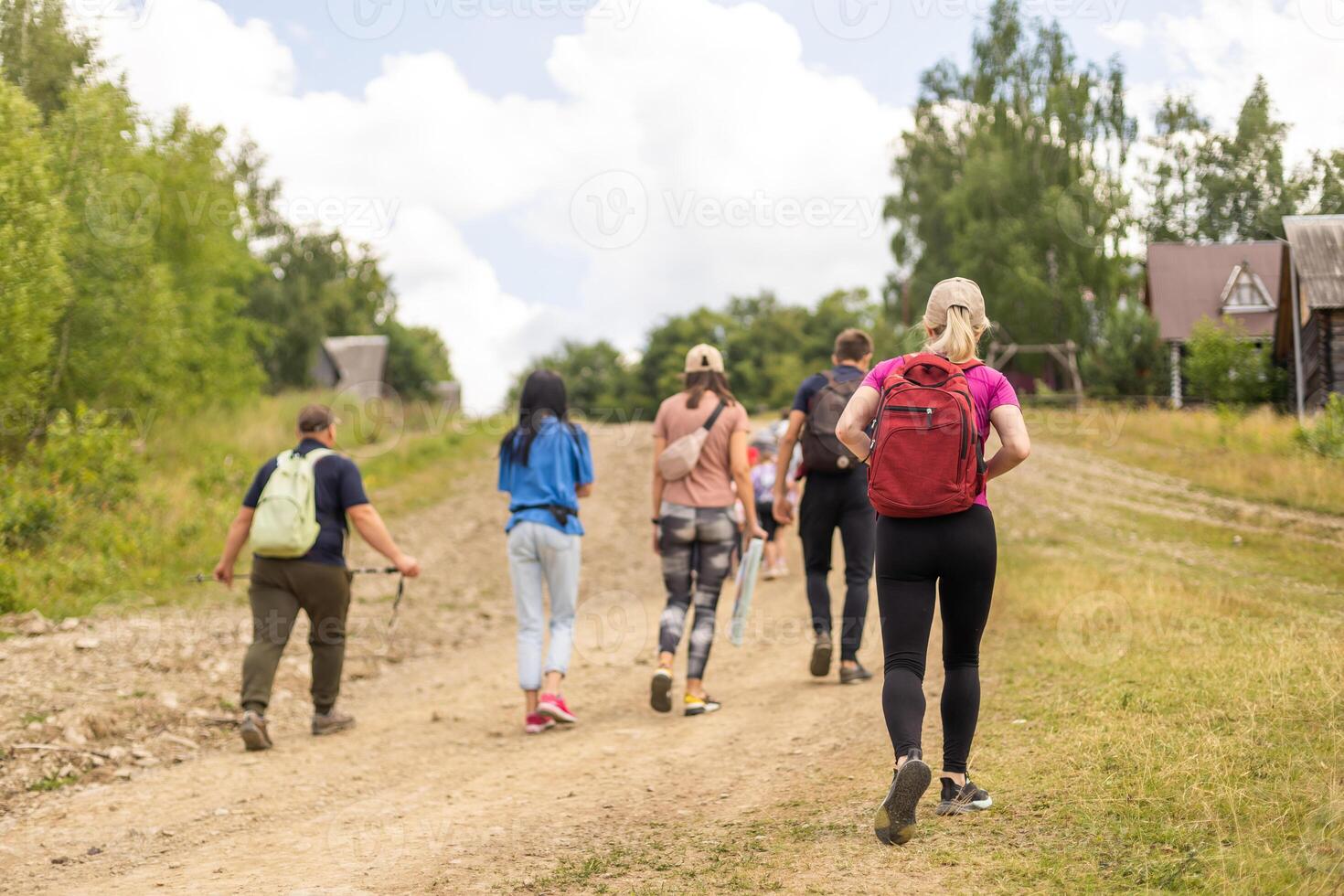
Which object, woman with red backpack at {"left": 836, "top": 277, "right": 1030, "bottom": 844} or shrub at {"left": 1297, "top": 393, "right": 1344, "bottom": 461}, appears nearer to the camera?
woman with red backpack at {"left": 836, "top": 277, "right": 1030, "bottom": 844}

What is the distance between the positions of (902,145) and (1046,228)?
8409 millimetres

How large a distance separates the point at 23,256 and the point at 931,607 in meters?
10.8

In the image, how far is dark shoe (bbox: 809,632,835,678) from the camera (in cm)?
731

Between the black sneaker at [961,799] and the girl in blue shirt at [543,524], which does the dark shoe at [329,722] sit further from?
the black sneaker at [961,799]

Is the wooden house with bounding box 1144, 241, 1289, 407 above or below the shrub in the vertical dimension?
above

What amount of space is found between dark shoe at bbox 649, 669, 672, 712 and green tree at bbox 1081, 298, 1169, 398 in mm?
34556

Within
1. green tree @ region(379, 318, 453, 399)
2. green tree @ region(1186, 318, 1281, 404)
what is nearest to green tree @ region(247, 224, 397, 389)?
green tree @ region(379, 318, 453, 399)

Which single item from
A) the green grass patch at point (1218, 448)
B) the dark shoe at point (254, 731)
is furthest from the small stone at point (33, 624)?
the green grass patch at point (1218, 448)

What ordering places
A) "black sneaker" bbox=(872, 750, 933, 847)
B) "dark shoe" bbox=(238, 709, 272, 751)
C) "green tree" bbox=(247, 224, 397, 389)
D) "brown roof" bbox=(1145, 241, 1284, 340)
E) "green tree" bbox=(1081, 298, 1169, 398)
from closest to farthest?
"black sneaker" bbox=(872, 750, 933, 847), "dark shoe" bbox=(238, 709, 272, 751), "green tree" bbox=(1081, 298, 1169, 398), "brown roof" bbox=(1145, 241, 1284, 340), "green tree" bbox=(247, 224, 397, 389)

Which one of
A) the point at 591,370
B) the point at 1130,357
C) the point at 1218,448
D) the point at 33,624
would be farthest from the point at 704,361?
the point at 591,370

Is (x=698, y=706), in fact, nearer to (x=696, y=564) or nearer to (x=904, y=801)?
(x=696, y=564)

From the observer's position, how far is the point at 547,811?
195 inches

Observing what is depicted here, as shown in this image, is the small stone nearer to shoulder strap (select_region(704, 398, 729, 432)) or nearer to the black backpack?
shoulder strap (select_region(704, 398, 729, 432))

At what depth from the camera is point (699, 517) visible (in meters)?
7.00
